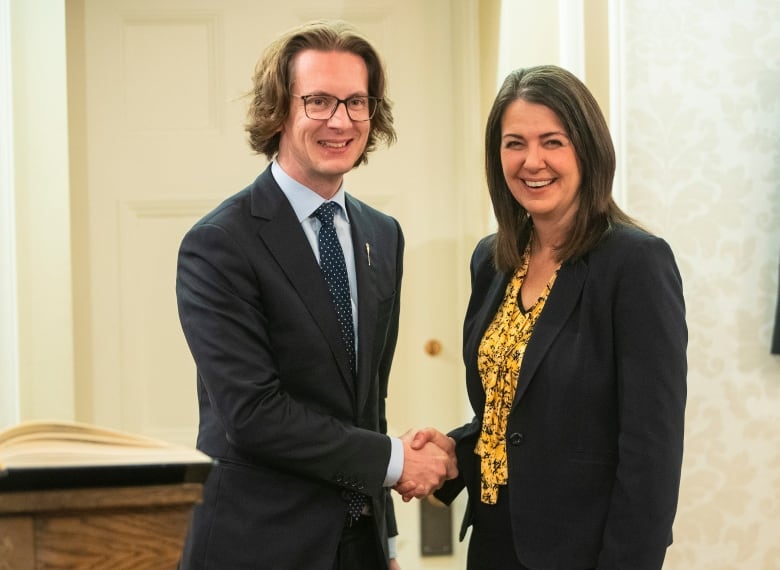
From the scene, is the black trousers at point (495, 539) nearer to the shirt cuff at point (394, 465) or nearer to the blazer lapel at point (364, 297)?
the shirt cuff at point (394, 465)

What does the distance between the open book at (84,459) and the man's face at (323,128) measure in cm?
88

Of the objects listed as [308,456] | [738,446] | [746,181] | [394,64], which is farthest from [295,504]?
[394,64]

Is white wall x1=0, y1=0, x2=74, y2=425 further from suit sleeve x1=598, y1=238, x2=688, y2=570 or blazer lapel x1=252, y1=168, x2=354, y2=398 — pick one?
suit sleeve x1=598, y1=238, x2=688, y2=570

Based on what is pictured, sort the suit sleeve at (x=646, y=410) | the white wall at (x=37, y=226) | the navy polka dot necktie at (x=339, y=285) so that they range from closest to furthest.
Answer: the suit sleeve at (x=646, y=410), the navy polka dot necktie at (x=339, y=285), the white wall at (x=37, y=226)

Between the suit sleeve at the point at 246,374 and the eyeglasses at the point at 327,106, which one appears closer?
the suit sleeve at the point at 246,374

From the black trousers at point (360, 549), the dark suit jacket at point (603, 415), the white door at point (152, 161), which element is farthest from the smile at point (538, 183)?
the white door at point (152, 161)

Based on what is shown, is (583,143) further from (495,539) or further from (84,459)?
(84,459)

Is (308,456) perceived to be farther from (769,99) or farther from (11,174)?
(769,99)

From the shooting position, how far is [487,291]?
1.89 meters

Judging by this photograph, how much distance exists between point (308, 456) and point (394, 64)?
1650mm

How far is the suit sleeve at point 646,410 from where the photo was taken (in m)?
1.51

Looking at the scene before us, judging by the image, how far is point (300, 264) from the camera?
168 cm

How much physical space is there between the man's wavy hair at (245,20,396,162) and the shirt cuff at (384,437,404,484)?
62 centimetres

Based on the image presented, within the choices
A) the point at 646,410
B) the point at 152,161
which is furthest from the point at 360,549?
the point at 152,161
